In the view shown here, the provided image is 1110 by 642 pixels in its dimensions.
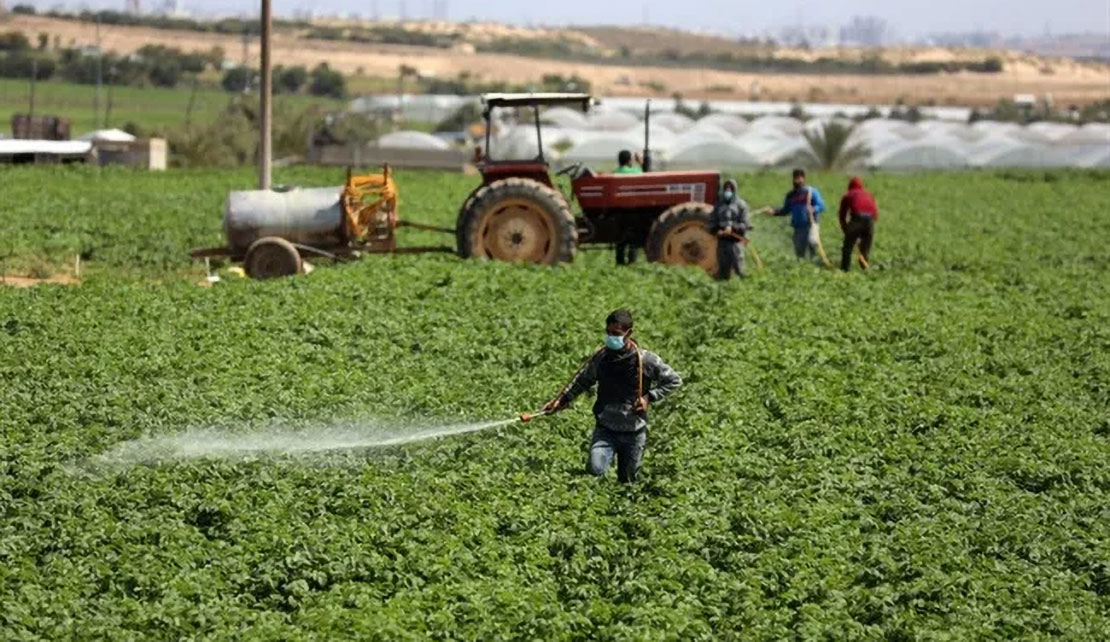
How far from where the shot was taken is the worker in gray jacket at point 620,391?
1382 cm

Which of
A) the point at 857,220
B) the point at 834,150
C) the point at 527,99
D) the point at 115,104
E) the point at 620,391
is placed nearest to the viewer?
the point at 620,391

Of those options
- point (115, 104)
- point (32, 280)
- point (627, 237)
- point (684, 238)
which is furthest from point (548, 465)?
point (115, 104)

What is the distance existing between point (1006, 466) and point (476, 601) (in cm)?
559

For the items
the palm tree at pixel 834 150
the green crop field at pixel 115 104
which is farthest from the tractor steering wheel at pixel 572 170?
the green crop field at pixel 115 104

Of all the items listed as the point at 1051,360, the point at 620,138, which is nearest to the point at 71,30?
the point at 620,138

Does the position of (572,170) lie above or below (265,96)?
below

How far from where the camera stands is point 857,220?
27062 mm

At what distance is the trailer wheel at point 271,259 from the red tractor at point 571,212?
2235 mm

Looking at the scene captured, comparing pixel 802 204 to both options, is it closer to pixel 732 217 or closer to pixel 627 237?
pixel 627 237

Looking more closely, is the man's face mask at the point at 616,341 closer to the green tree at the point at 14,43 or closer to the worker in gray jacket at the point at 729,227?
the worker in gray jacket at the point at 729,227

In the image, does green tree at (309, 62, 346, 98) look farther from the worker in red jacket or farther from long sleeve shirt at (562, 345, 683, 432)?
long sleeve shirt at (562, 345, 683, 432)

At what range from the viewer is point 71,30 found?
5330 inches

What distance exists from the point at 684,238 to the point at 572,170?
5.67 ft

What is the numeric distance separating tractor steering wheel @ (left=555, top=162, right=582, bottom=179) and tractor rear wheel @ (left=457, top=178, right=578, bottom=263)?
1.09 ft
